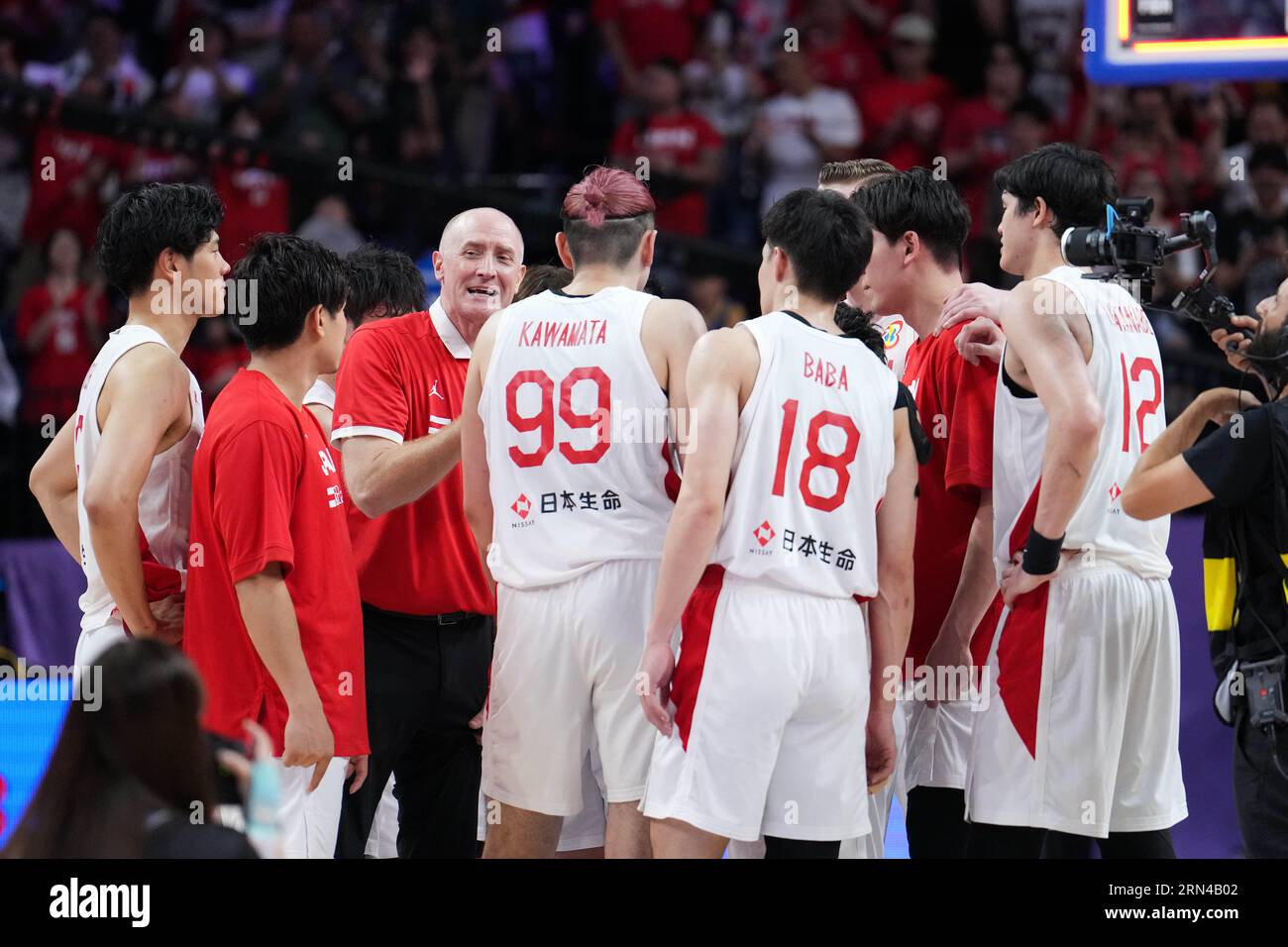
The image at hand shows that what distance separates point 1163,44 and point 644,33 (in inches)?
260

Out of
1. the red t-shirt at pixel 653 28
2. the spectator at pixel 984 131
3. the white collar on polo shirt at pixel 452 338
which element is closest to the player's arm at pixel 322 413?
the white collar on polo shirt at pixel 452 338

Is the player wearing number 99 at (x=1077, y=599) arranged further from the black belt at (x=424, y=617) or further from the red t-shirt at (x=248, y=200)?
the red t-shirt at (x=248, y=200)

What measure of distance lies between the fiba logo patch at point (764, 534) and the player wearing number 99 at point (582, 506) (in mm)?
407

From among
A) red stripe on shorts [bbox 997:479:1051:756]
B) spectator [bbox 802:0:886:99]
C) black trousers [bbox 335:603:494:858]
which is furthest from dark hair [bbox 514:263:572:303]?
spectator [bbox 802:0:886:99]

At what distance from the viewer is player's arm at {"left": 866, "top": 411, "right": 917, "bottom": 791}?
3.97 m

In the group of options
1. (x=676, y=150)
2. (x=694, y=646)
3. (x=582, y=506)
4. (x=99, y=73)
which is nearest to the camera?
(x=694, y=646)

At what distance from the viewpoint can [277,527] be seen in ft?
13.0

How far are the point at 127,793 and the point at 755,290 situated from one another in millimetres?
7625

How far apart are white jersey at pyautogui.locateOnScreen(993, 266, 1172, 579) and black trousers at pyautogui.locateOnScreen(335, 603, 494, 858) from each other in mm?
1617

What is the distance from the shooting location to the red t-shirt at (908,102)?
10.6m

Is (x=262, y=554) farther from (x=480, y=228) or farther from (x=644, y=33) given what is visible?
(x=644, y=33)

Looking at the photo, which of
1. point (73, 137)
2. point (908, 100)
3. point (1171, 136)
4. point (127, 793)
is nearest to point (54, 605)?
point (73, 137)

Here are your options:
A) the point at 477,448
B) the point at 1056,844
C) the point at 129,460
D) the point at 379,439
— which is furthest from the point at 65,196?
the point at 1056,844

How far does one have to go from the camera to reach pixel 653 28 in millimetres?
11523
